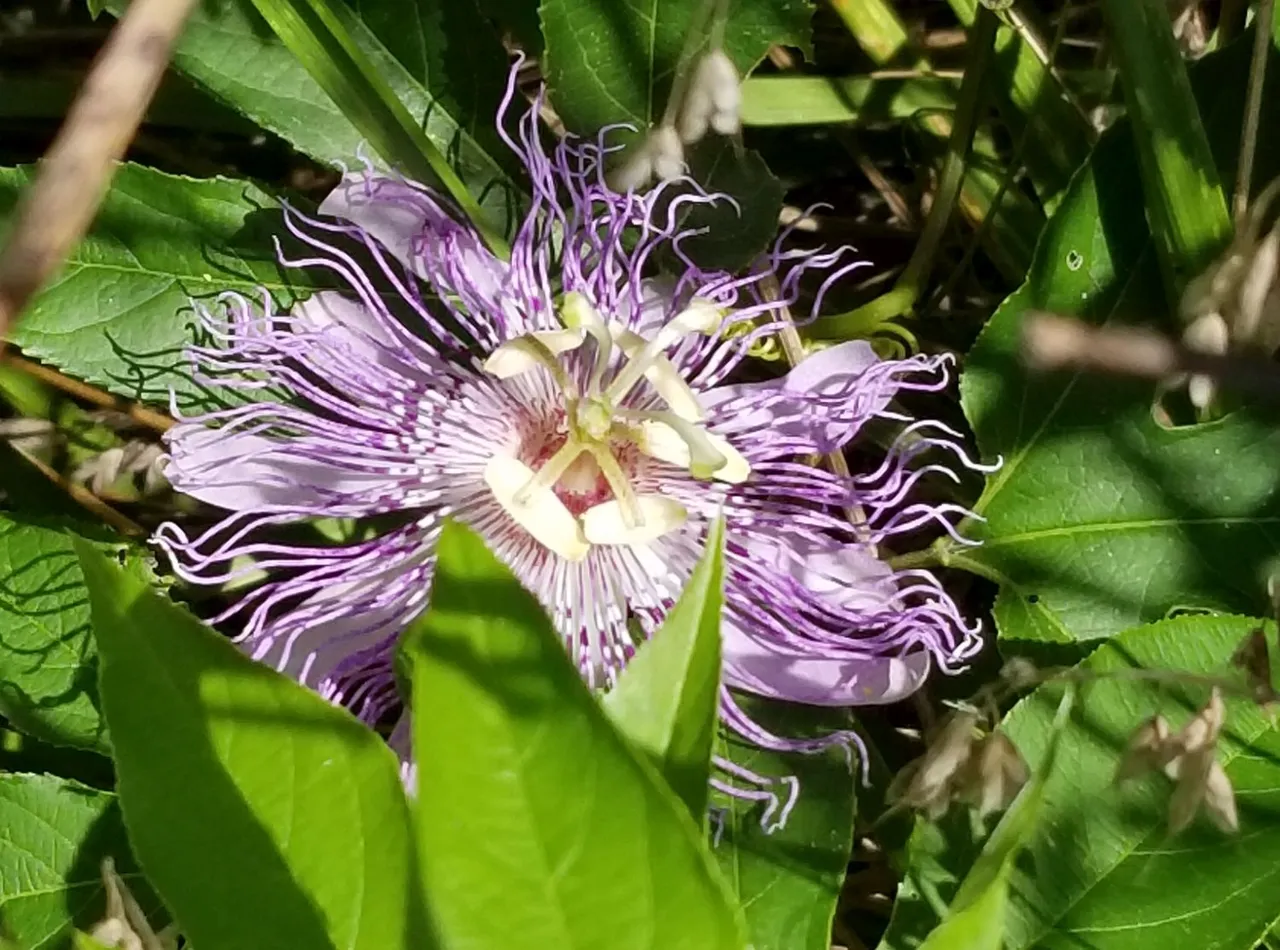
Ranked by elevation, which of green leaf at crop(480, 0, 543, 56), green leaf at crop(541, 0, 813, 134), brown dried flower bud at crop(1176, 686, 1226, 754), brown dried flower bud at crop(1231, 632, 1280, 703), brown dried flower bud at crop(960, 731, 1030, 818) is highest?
green leaf at crop(480, 0, 543, 56)

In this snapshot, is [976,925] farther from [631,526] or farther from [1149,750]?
[631,526]

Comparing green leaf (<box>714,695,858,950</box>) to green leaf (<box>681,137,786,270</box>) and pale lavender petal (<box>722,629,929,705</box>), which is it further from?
green leaf (<box>681,137,786,270</box>)

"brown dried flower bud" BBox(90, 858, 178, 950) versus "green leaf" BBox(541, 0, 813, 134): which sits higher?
"green leaf" BBox(541, 0, 813, 134)

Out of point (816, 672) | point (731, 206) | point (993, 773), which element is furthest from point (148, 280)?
point (993, 773)

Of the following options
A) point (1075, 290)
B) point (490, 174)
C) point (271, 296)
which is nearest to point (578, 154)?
point (490, 174)

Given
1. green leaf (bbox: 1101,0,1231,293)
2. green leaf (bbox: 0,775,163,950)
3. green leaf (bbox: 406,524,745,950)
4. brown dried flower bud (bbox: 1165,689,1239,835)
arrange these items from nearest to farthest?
green leaf (bbox: 406,524,745,950), brown dried flower bud (bbox: 1165,689,1239,835), green leaf (bbox: 1101,0,1231,293), green leaf (bbox: 0,775,163,950)

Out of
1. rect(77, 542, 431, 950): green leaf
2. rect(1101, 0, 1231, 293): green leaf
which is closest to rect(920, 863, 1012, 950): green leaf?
rect(77, 542, 431, 950): green leaf

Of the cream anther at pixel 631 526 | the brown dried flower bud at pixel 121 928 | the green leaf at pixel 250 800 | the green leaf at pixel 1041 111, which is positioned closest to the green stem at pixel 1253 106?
the green leaf at pixel 1041 111
